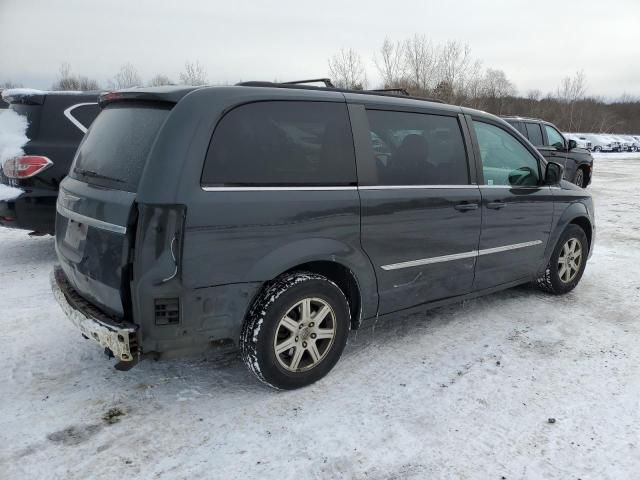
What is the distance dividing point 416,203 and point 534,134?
9.48m

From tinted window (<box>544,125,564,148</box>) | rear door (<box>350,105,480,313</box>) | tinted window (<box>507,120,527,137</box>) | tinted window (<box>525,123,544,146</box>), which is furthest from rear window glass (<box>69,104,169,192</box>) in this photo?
tinted window (<box>544,125,564,148</box>)

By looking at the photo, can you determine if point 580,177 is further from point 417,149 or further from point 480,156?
point 417,149

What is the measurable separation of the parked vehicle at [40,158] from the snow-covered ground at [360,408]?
57.8 inches

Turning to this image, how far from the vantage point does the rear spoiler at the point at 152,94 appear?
2744 millimetres

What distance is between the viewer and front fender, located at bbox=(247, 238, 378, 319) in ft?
9.20

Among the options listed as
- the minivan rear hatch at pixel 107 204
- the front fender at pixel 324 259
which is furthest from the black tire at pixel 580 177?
the minivan rear hatch at pixel 107 204

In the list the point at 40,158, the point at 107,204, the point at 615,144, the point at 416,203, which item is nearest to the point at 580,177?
the point at 416,203

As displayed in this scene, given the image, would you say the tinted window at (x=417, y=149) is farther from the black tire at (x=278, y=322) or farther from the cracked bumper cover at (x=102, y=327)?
the cracked bumper cover at (x=102, y=327)

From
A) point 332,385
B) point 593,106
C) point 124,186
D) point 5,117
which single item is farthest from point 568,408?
point 593,106

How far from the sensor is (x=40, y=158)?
543 cm

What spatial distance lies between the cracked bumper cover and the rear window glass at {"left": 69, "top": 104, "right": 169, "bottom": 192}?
0.71 metres

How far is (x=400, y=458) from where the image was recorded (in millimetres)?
2496

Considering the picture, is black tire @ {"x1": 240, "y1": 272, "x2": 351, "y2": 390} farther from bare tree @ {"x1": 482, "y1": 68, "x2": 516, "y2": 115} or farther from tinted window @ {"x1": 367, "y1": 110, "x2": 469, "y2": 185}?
bare tree @ {"x1": 482, "y1": 68, "x2": 516, "y2": 115}

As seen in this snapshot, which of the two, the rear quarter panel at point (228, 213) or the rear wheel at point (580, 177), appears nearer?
the rear quarter panel at point (228, 213)
